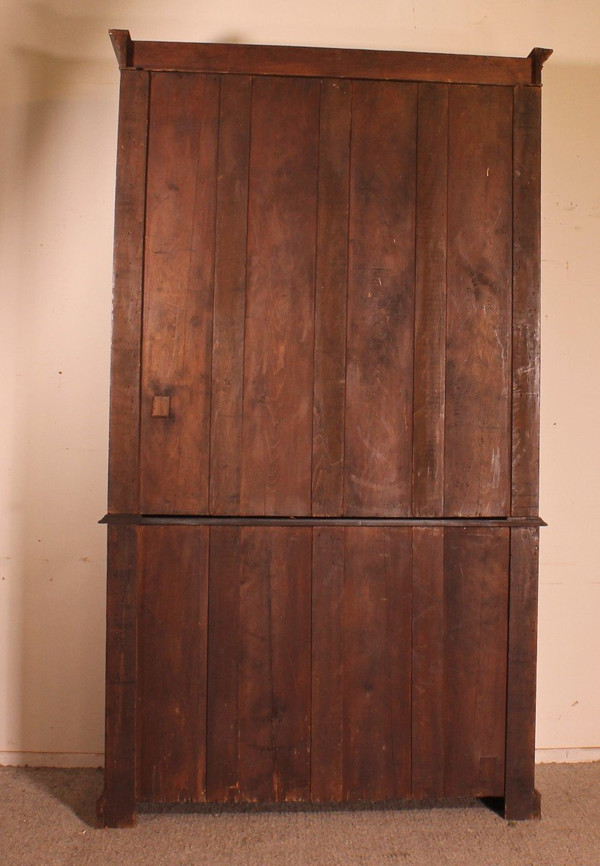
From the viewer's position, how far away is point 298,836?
151 cm

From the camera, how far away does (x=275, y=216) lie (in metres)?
1.50

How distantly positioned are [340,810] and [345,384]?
3.87 ft

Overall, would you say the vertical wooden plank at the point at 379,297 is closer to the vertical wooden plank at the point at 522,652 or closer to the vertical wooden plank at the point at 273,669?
the vertical wooden plank at the point at 273,669

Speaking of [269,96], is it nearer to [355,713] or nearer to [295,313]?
[295,313]

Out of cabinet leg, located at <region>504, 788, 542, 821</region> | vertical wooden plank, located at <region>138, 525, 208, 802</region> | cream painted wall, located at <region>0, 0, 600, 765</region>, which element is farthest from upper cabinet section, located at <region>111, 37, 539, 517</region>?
cabinet leg, located at <region>504, 788, 542, 821</region>

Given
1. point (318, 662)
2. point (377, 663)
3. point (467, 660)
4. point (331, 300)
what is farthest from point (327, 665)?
point (331, 300)

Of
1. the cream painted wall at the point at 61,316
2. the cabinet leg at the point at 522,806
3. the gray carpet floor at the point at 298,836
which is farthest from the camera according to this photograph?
the cream painted wall at the point at 61,316

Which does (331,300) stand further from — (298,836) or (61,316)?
(298,836)

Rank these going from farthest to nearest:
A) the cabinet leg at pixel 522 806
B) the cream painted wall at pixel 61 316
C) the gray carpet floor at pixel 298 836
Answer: the cream painted wall at pixel 61 316, the cabinet leg at pixel 522 806, the gray carpet floor at pixel 298 836

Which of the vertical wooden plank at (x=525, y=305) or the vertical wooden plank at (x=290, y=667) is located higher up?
the vertical wooden plank at (x=525, y=305)

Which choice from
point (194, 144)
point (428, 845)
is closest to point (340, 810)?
point (428, 845)

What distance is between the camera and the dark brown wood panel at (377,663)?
1.51 m

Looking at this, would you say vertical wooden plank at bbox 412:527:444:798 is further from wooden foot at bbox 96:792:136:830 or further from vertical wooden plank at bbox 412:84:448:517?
wooden foot at bbox 96:792:136:830

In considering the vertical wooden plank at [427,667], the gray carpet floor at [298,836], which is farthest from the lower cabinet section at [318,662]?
the gray carpet floor at [298,836]
